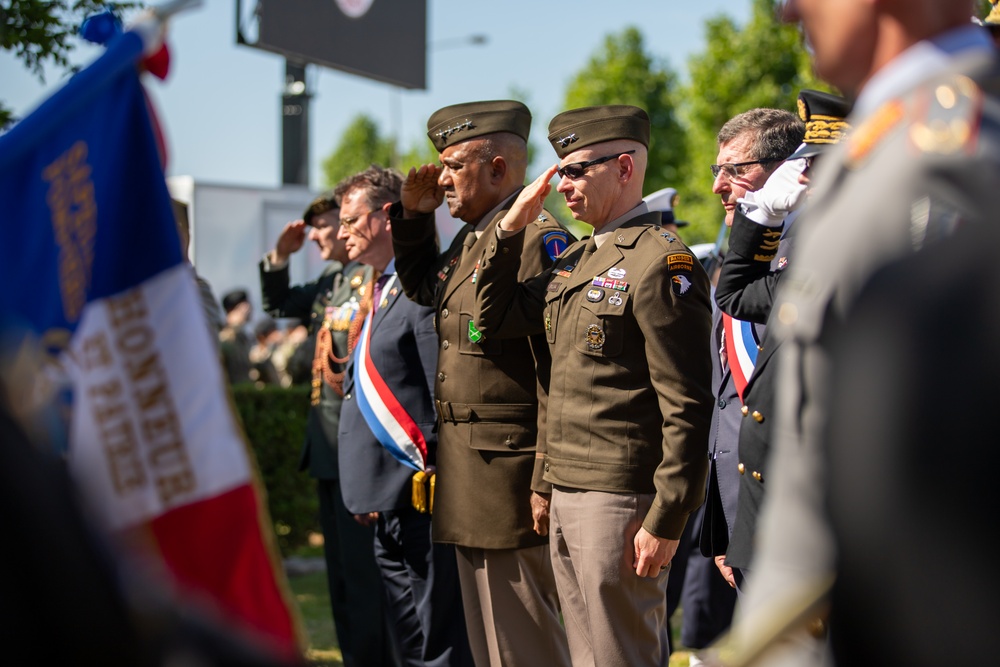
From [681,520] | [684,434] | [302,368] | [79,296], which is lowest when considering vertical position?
[302,368]

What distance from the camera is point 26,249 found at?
2.04 meters

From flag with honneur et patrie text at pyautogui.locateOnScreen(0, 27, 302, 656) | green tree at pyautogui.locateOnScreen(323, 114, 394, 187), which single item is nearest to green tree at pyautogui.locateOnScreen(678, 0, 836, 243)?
flag with honneur et patrie text at pyautogui.locateOnScreen(0, 27, 302, 656)

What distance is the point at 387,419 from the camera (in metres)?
4.56

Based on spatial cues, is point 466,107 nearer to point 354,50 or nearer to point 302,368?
point 302,368

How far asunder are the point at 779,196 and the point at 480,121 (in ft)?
6.11

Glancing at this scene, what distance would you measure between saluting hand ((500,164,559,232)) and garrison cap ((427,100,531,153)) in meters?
0.53

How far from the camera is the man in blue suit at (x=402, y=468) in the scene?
4445 millimetres

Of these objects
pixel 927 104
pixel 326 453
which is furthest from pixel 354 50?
pixel 927 104

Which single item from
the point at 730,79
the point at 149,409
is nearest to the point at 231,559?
the point at 149,409

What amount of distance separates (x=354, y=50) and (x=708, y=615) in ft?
32.3

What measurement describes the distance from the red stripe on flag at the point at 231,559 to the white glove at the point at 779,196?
143cm

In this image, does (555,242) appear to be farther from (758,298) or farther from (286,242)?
(286,242)

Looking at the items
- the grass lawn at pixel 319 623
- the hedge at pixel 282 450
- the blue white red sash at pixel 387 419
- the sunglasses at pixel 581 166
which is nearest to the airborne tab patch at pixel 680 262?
the sunglasses at pixel 581 166

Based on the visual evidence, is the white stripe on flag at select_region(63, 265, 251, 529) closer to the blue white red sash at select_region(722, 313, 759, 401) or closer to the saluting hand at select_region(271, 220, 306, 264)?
the blue white red sash at select_region(722, 313, 759, 401)
